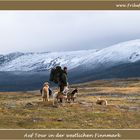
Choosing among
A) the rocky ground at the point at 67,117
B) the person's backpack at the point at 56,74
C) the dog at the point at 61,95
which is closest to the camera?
the rocky ground at the point at 67,117

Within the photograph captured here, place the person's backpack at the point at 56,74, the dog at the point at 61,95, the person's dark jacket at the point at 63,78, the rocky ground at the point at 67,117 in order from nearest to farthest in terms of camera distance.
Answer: the rocky ground at the point at 67,117, the person's dark jacket at the point at 63,78, the person's backpack at the point at 56,74, the dog at the point at 61,95

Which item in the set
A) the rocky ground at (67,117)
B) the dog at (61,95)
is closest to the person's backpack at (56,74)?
the dog at (61,95)

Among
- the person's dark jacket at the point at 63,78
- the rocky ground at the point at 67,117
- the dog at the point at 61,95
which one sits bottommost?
the rocky ground at the point at 67,117

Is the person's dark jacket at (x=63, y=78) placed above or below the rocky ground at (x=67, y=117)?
above

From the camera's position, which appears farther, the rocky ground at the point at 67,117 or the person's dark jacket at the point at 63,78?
the person's dark jacket at the point at 63,78

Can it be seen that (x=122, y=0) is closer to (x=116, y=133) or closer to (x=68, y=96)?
(x=116, y=133)

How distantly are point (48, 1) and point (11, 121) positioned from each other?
8353 mm

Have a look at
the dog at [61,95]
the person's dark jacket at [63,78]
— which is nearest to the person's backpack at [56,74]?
the person's dark jacket at [63,78]

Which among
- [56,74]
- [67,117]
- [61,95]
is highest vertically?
[56,74]

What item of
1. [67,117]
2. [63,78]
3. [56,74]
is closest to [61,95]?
[63,78]

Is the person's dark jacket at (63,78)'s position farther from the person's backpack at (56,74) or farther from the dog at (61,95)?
the dog at (61,95)

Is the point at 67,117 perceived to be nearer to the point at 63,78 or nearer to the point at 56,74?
the point at 63,78

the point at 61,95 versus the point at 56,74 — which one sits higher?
the point at 56,74

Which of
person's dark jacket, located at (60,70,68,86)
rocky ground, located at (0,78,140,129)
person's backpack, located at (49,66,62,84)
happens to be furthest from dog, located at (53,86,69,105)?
person's backpack, located at (49,66,62,84)
